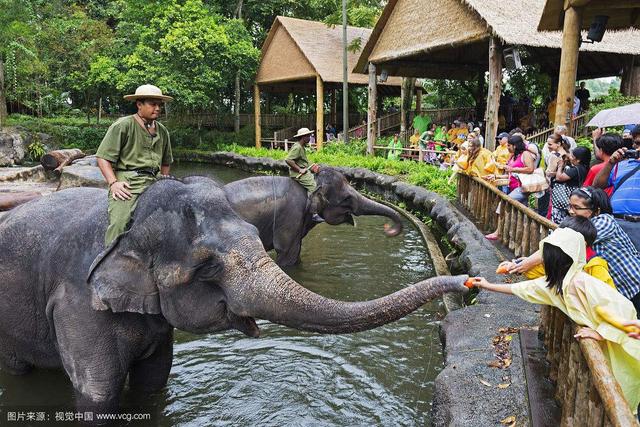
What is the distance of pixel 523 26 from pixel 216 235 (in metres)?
12.9

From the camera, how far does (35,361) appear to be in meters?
4.16

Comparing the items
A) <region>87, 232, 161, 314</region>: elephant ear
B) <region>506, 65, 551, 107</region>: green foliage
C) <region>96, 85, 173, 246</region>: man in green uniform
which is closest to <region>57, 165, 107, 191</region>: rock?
<region>96, 85, 173, 246</region>: man in green uniform

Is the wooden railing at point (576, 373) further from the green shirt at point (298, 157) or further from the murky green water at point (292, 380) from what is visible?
the green shirt at point (298, 157)

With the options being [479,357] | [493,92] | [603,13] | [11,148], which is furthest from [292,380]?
[11,148]

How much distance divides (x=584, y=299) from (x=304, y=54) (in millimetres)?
21945

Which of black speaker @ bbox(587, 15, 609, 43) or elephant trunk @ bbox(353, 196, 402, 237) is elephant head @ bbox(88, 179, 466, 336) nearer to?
elephant trunk @ bbox(353, 196, 402, 237)

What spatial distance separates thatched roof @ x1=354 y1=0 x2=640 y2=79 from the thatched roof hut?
3.96m

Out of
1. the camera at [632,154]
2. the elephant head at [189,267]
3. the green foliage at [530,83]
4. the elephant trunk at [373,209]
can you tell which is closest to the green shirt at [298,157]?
the elephant trunk at [373,209]

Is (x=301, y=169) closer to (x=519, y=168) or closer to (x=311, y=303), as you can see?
(x=519, y=168)

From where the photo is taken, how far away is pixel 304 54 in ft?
77.0

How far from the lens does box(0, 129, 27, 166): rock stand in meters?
23.6

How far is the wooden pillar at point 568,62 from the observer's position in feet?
29.1

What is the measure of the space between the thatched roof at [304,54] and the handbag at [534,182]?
16.2 meters

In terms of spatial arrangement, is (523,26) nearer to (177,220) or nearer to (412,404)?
(412,404)
